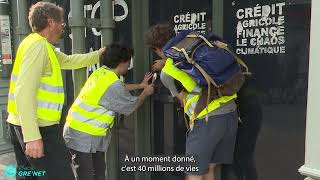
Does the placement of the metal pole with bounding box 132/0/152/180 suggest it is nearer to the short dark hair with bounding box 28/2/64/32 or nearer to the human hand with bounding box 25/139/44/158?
the short dark hair with bounding box 28/2/64/32

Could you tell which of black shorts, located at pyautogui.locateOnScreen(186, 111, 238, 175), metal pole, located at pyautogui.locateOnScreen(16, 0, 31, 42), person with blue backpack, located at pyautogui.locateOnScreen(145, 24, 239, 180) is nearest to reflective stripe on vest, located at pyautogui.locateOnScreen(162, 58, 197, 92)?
person with blue backpack, located at pyautogui.locateOnScreen(145, 24, 239, 180)

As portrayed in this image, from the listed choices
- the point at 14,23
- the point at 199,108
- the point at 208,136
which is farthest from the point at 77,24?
the point at 14,23

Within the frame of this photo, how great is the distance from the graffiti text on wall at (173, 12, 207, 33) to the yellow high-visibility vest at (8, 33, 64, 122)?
1.09m

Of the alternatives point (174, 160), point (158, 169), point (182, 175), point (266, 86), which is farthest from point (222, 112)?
point (182, 175)

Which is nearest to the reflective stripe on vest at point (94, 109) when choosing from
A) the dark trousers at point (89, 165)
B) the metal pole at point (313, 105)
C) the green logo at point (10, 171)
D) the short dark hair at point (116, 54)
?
the short dark hair at point (116, 54)

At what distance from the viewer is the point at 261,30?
270 centimetres

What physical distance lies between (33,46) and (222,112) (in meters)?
1.31

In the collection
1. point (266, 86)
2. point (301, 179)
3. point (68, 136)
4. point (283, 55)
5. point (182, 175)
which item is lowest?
point (182, 175)

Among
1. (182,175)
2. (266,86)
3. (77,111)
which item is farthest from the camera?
(182,175)

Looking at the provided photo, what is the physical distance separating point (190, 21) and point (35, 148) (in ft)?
5.04

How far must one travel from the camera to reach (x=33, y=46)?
2576 millimetres

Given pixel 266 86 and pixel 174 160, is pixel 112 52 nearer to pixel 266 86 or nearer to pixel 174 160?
pixel 174 160

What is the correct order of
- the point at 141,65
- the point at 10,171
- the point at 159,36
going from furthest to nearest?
the point at 10,171 → the point at 141,65 → the point at 159,36

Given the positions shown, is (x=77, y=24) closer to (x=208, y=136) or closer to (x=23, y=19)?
(x=23, y=19)
